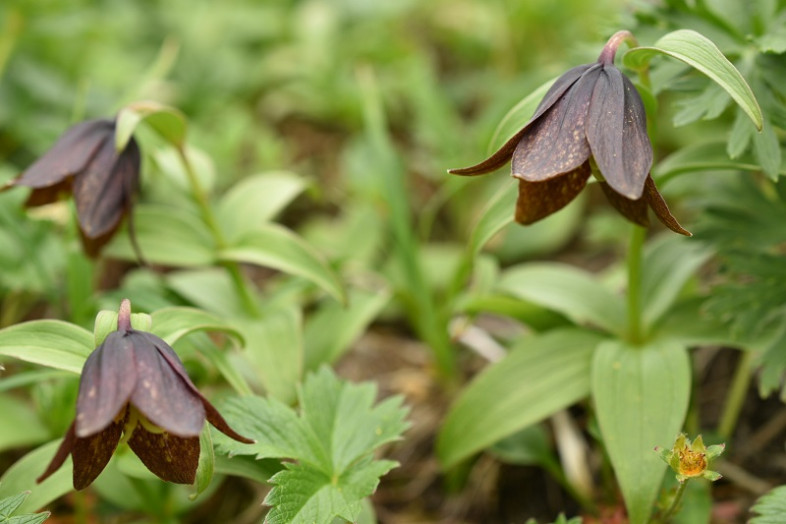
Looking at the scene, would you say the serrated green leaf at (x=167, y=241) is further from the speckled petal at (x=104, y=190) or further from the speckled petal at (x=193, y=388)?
the speckled petal at (x=193, y=388)

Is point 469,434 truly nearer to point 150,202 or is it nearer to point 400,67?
point 150,202

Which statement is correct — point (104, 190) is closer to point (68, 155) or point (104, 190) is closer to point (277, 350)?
point (68, 155)

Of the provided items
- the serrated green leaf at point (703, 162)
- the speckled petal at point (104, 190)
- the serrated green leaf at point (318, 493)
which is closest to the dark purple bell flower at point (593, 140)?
the serrated green leaf at point (703, 162)

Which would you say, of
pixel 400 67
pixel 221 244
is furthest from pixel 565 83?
pixel 400 67

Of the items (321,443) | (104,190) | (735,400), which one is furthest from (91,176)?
(735,400)

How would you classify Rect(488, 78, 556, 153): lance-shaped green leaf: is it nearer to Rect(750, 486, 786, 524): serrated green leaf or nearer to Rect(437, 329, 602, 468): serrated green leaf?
Rect(437, 329, 602, 468): serrated green leaf

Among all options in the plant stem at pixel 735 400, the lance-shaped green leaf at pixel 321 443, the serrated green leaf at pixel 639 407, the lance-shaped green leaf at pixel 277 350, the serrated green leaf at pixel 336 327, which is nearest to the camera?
the lance-shaped green leaf at pixel 321 443

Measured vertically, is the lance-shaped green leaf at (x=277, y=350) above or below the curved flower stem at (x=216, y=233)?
below
